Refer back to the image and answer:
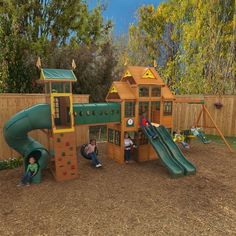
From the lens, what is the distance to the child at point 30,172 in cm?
656

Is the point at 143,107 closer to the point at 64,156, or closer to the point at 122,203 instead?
the point at 64,156

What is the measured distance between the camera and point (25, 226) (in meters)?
4.54

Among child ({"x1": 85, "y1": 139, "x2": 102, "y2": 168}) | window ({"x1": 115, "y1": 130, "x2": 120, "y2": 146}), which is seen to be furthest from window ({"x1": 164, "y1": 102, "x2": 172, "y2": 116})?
child ({"x1": 85, "y1": 139, "x2": 102, "y2": 168})

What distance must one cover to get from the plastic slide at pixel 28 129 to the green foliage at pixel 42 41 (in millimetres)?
7643

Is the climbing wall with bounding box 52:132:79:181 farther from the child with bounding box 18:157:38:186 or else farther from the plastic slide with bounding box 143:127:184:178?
the plastic slide with bounding box 143:127:184:178

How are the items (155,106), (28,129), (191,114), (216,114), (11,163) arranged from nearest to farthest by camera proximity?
1. (28,129)
2. (11,163)
3. (155,106)
4. (216,114)
5. (191,114)

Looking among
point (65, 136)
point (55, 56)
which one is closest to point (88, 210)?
point (65, 136)

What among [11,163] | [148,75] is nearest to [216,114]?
[148,75]

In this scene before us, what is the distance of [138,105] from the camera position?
8633 mm

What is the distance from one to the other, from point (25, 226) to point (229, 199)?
4936 millimetres

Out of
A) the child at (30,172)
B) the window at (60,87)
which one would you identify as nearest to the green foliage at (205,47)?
the window at (60,87)

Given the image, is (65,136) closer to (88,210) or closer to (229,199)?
(88,210)

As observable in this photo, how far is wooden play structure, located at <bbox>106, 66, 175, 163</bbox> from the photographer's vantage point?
8.49 meters

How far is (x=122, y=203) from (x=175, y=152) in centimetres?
335
